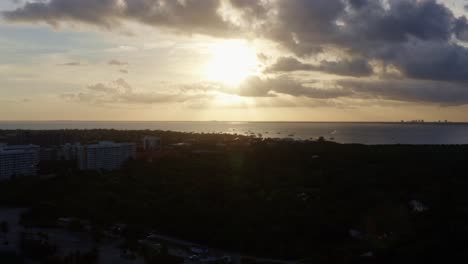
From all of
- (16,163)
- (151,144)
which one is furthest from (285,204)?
(151,144)

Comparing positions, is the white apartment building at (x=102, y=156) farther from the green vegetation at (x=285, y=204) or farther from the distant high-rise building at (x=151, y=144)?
the distant high-rise building at (x=151, y=144)

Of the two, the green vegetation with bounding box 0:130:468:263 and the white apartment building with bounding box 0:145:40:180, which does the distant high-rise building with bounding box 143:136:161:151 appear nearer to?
the white apartment building with bounding box 0:145:40:180

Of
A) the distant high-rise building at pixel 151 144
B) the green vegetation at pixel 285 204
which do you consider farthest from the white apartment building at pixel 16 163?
the distant high-rise building at pixel 151 144

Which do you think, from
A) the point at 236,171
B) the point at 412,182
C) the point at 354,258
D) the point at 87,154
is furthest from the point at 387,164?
the point at 87,154

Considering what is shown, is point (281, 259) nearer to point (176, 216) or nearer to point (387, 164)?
point (176, 216)

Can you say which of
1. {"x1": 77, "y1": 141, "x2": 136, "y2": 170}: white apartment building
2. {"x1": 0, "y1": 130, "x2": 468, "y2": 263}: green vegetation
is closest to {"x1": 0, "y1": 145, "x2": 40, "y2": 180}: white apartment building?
{"x1": 77, "y1": 141, "x2": 136, "y2": 170}: white apartment building

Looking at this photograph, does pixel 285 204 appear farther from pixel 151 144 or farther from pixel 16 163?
pixel 151 144
